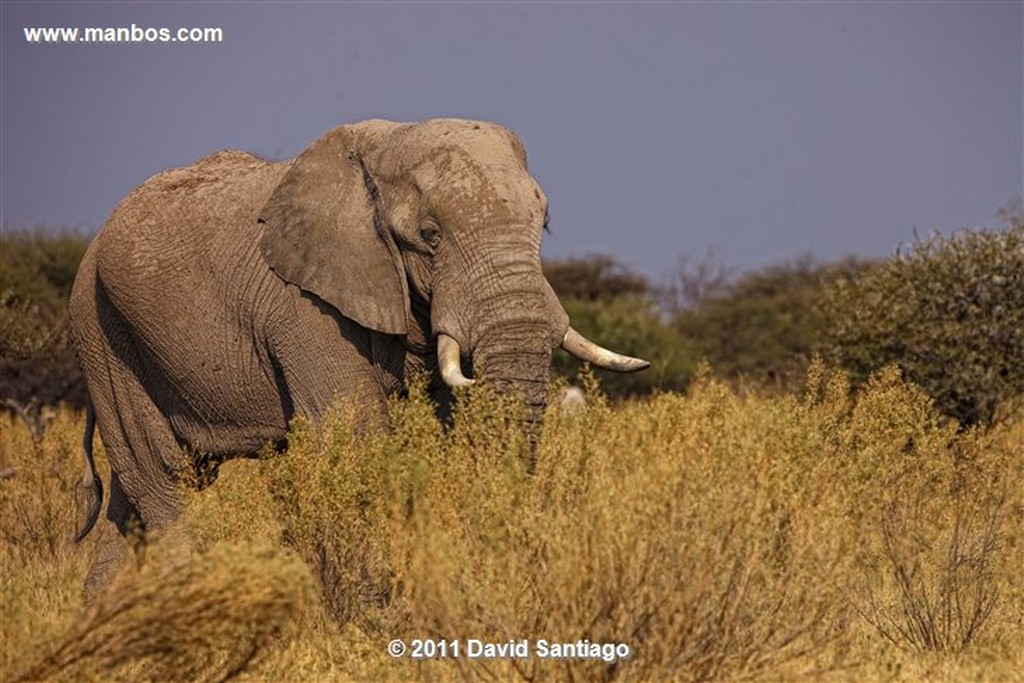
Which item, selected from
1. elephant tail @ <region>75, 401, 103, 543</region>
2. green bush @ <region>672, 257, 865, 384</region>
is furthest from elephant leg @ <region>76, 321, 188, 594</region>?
green bush @ <region>672, 257, 865, 384</region>

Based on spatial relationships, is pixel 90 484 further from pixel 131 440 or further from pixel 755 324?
pixel 755 324

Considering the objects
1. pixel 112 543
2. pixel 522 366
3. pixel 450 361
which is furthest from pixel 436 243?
pixel 112 543

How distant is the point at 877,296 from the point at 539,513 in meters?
11.0

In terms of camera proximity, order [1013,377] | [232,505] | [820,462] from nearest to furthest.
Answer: [820,462] → [232,505] → [1013,377]

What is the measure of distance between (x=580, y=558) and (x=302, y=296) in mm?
3321

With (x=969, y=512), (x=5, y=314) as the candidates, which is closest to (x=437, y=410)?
(x=969, y=512)

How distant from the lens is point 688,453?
8.39m

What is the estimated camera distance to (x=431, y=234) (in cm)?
975

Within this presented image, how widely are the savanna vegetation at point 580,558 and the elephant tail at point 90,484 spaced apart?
14.6 inches

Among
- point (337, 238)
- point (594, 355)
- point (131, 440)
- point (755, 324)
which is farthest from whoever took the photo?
point (755, 324)

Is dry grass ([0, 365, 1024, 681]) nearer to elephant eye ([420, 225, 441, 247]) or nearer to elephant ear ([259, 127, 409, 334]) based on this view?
elephant ear ([259, 127, 409, 334])

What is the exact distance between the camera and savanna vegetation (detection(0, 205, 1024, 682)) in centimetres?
737

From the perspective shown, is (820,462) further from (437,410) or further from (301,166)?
(301,166)

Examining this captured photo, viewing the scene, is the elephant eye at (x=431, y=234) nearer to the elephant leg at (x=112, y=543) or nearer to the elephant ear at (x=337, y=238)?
the elephant ear at (x=337, y=238)
